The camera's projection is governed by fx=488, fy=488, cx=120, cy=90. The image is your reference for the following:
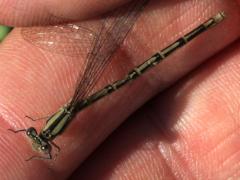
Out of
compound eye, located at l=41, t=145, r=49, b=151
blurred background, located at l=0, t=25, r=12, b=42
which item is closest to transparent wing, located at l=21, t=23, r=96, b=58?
compound eye, located at l=41, t=145, r=49, b=151

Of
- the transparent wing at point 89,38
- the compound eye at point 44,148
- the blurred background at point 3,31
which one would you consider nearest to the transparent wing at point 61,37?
the transparent wing at point 89,38

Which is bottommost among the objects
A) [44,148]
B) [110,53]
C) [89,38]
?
[44,148]

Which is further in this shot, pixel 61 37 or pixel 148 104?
pixel 148 104

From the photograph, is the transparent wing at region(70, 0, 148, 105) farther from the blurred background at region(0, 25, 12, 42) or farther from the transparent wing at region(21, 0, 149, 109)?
the blurred background at region(0, 25, 12, 42)

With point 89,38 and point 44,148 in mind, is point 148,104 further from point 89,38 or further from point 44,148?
point 44,148

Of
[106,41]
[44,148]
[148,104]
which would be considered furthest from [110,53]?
[44,148]
